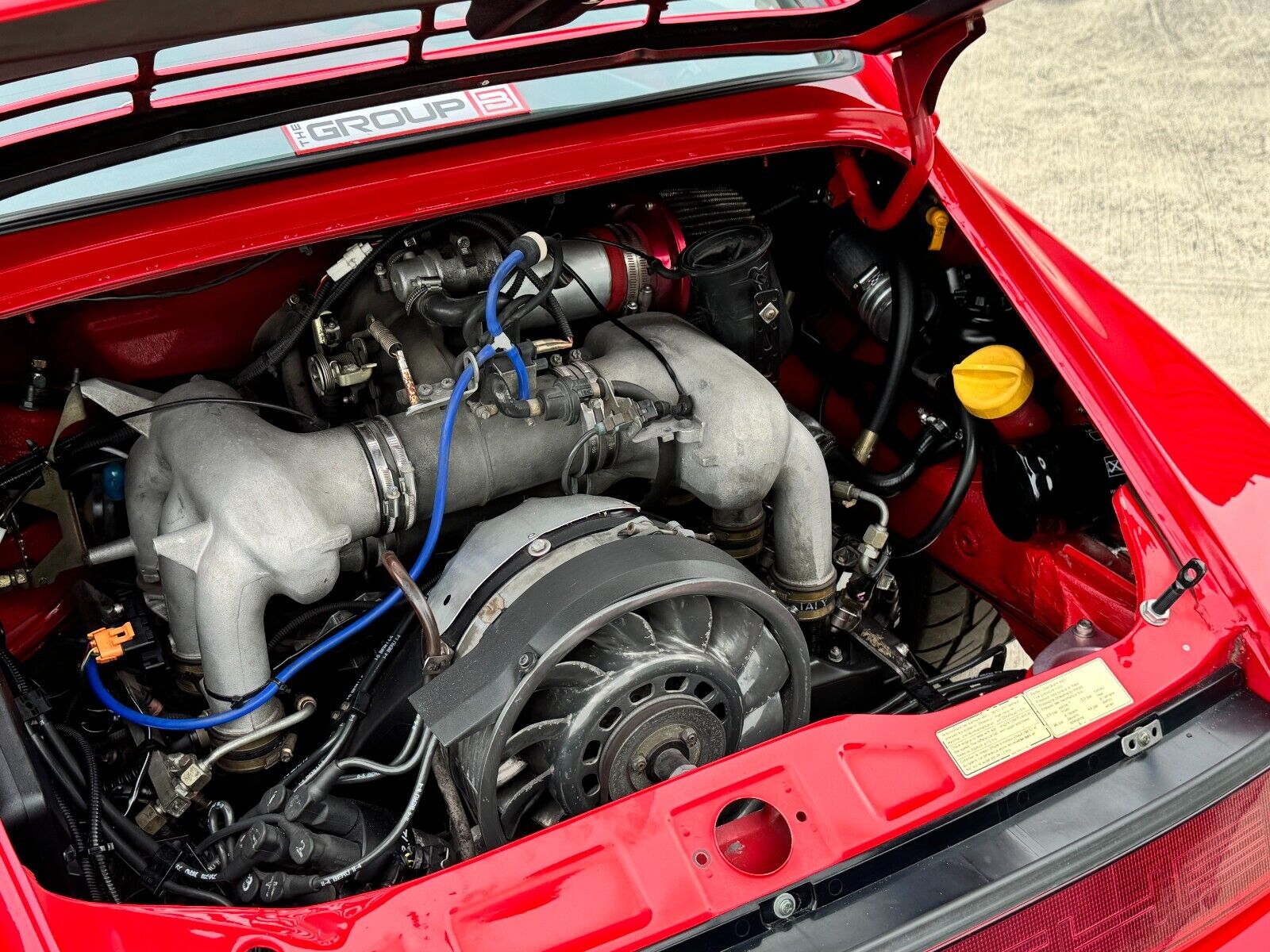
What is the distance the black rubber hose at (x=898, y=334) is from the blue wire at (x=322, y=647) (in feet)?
2.44

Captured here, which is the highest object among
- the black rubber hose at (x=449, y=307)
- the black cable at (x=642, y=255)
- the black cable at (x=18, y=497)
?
the black rubber hose at (x=449, y=307)

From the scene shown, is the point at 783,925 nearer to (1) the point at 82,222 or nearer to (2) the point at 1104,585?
(2) the point at 1104,585

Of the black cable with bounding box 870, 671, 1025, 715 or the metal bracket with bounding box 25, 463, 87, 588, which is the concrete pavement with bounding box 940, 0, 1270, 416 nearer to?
the black cable with bounding box 870, 671, 1025, 715

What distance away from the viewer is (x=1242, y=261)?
11.4 ft

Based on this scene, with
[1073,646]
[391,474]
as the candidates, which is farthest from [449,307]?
[1073,646]

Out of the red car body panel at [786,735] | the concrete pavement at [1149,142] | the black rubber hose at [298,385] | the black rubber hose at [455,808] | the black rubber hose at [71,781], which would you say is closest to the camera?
the red car body panel at [786,735]

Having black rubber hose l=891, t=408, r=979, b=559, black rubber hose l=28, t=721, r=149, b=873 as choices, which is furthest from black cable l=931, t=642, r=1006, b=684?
black rubber hose l=28, t=721, r=149, b=873

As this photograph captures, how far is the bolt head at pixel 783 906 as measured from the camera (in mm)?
1180

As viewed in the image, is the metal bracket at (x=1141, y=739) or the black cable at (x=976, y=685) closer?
the metal bracket at (x=1141, y=739)

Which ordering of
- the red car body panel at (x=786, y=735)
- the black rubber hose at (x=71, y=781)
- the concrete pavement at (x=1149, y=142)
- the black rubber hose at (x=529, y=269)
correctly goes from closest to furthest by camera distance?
the red car body panel at (x=786, y=735) < the black rubber hose at (x=71, y=781) < the black rubber hose at (x=529, y=269) < the concrete pavement at (x=1149, y=142)

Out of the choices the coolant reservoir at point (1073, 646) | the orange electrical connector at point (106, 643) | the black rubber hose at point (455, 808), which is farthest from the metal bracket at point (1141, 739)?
the orange electrical connector at point (106, 643)

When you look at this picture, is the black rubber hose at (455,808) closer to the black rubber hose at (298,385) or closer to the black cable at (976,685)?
the black rubber hose at (298,385)

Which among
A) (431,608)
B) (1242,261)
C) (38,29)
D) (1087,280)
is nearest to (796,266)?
(1087,280)

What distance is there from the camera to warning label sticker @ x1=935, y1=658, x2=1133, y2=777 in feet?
4.30
